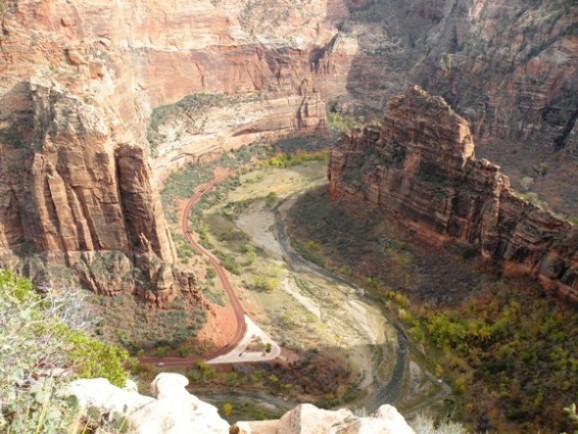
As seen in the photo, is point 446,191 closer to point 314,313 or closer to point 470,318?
point 470,318

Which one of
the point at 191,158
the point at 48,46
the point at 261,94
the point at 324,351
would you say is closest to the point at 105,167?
the point at 48,46

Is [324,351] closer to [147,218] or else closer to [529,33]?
[147,218]

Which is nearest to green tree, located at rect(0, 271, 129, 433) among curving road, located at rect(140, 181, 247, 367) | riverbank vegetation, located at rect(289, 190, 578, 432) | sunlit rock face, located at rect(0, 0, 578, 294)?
curving road, located at rect(140, 181, 247, 367)

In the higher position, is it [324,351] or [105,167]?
[105,167]

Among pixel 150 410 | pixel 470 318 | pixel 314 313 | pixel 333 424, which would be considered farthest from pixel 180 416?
pixel 470 318

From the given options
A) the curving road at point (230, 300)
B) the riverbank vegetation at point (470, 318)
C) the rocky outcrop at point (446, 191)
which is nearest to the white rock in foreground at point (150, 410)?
the riverbank vegetation at point (470, 318)

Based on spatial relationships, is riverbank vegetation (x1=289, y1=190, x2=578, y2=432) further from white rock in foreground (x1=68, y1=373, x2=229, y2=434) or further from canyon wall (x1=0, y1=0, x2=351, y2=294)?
white rock in foreground (x1=68, y1=373, x2=229, y2=434)

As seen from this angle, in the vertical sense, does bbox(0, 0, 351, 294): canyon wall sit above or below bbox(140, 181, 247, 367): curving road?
above
